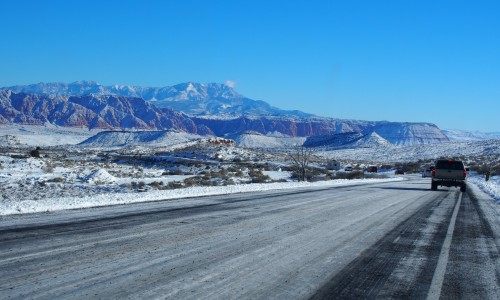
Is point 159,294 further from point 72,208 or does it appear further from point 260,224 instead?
point 72,208

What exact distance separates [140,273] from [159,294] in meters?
1.05

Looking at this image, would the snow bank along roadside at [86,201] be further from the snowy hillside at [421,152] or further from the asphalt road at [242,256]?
the snowy hillside at [421,152]

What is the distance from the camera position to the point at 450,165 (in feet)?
105

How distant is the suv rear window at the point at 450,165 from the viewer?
3166 centimetres

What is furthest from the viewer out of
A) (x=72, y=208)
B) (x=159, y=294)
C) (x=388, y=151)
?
(x=388, y=151)

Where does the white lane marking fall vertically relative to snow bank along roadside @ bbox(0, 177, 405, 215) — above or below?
above

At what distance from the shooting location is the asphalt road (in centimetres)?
647

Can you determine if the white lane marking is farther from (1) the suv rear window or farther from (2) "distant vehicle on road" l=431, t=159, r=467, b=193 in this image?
(1) the suv rear window

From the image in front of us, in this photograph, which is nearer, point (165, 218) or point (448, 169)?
point (165, 218)

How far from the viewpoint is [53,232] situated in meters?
10.3

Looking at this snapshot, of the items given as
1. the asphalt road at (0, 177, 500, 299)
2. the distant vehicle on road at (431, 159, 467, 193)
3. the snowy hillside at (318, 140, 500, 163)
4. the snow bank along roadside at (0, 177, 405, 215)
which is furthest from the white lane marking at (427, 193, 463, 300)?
the snowy hillside at (318, 140, 500, 163)

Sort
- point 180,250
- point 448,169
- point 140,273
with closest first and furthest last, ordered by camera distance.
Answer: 1. point 140,273
2. point 180,250
3. point 448,169

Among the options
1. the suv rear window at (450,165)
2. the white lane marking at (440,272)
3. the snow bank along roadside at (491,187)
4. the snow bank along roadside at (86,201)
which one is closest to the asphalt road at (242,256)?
the white lane marking at (440,272)

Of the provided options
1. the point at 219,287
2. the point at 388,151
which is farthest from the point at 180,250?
the point at 388,151
